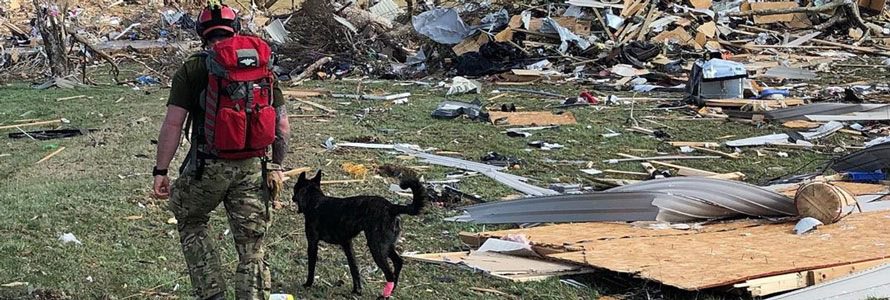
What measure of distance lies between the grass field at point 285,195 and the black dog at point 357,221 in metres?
0.28

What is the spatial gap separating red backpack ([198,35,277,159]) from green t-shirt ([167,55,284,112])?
0.15 feet

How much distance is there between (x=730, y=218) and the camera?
683 centimetres

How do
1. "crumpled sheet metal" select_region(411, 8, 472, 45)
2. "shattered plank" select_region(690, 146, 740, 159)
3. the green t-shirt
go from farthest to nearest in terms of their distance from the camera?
"crumpled sheet metal" select_region(411, 8, 472, 45)
"shattered plank" select_region(690, 146, 740, 159)
the green t-shirt

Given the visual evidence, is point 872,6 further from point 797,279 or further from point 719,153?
point 797,279

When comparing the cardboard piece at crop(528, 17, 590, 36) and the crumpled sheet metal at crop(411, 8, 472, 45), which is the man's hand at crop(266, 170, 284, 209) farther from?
the cardboard piece at crop(528, 17, 590, 36)

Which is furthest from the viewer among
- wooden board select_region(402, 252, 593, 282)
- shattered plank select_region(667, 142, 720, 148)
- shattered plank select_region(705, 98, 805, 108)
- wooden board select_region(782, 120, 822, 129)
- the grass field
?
shattered plank select_region(705, 98, 805, 108)

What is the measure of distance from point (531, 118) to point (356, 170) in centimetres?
410

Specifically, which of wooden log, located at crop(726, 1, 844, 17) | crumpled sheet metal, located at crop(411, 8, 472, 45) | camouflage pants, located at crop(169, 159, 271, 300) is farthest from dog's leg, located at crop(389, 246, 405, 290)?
wooden log, located at crop(726, 1, 844, 17)

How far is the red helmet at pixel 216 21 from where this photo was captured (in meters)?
4.21

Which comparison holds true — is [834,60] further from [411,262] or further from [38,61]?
[38,61]

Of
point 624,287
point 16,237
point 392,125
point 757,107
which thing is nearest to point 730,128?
point 757,107

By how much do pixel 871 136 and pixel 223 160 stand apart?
9.14 m

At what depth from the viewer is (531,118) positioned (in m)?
12.5

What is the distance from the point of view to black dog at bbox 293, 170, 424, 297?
5.08 metres
